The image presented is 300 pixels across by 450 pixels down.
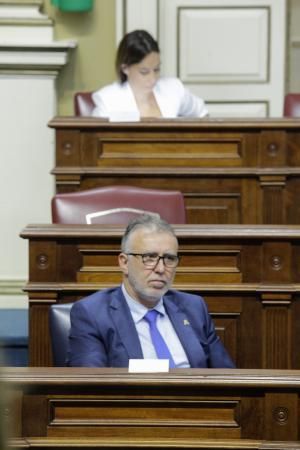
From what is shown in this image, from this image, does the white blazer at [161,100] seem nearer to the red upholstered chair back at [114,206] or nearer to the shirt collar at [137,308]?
the red upholstered chair back at [114,206]

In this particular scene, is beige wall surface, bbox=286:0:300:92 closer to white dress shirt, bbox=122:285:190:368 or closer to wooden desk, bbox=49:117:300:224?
wooden desk, bbox=49:117:300:224

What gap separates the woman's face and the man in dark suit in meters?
2.56

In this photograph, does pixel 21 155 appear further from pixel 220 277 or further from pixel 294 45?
pixel 220 277

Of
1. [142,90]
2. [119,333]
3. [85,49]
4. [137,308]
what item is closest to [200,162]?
[142,90]

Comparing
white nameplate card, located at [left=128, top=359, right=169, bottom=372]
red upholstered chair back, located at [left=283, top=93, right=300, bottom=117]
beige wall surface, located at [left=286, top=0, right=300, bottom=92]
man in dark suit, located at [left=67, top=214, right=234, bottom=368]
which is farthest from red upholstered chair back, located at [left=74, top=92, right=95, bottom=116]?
white nameplate card, located at [left=128, top=359, right=169, bottom=372]

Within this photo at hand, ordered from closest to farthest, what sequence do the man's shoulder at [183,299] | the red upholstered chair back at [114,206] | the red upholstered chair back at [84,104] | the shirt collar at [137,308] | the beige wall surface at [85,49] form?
the shirt collar at [137,308], the man's shoulder at [183,299], the red upholstered chair back at [114,206], the red upholstered chair back at [84,104], the beige wall surface at [85,49]

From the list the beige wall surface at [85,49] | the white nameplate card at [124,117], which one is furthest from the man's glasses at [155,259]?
the beige wall surface at [85,49]

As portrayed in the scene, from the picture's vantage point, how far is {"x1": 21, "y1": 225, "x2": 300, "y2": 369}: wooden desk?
159 inches

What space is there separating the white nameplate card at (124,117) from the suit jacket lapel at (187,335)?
6.94 ft

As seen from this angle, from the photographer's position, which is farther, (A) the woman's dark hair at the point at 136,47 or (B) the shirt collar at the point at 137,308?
(A) the woman's dark hair at the point at 136,47

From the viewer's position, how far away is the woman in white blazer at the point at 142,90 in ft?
19.9

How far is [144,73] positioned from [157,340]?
2.90 metres

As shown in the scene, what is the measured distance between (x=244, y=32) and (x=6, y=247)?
1.98 meters

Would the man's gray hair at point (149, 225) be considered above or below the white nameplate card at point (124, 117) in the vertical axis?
below
